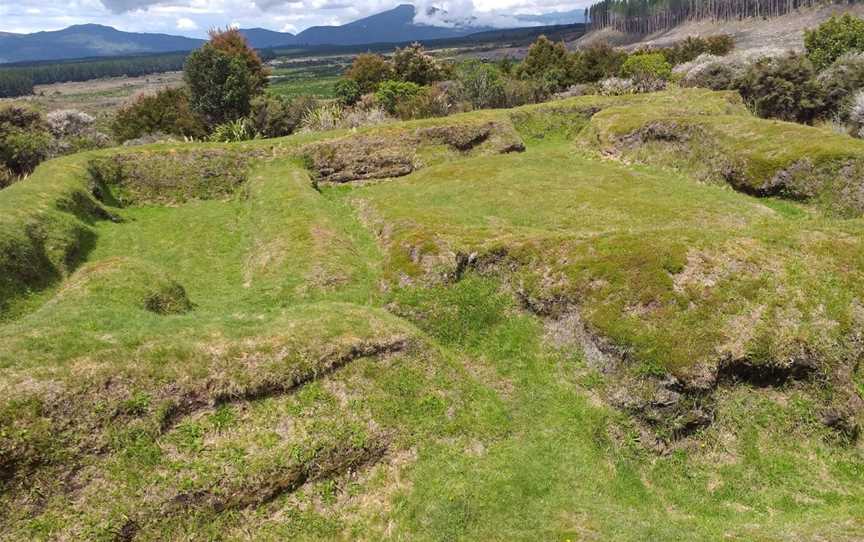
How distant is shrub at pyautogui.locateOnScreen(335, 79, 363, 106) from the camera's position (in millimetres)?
76438

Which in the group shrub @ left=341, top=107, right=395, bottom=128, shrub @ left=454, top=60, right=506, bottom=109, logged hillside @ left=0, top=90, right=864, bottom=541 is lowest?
logged hillside @ left=0, top=90, right=864, bottom=541

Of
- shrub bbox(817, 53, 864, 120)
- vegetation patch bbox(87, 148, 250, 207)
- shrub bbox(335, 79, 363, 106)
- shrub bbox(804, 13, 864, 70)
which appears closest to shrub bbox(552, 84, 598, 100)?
shrub bbox(817, 53, 864, 120)

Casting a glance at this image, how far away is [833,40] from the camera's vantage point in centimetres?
7650

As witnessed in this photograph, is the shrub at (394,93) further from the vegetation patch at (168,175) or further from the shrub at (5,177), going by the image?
the shrub at (5,177)

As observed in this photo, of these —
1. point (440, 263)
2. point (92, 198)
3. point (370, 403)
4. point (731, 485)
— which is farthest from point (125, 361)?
point (92, 198)

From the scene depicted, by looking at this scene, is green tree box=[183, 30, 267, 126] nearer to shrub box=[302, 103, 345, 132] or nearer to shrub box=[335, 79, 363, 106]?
shrub box=[302, 103, 345, 132]

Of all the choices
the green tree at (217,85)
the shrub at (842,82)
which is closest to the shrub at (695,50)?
the shrub at (842,82)

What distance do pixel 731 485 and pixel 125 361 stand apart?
16249 millimetres

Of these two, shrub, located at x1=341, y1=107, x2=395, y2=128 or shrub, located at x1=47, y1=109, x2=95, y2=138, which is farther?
shrub, located at x1=47, y1=109, x2=95, y2=138

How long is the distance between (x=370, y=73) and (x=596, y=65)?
37.0m

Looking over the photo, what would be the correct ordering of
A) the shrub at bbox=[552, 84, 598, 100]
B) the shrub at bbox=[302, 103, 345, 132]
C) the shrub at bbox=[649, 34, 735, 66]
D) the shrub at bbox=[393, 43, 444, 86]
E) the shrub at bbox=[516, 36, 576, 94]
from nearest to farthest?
the shrub at bbox=[302, 103, 345, 132] < the shrub at bbox=[552, 84, 598, 100] < the shrub at bbox=[393, 43, 444, 86] < the shrub at bbox=[516, 36, 576, 94] < the shrub at bbox=[649, 34, 735, 66]

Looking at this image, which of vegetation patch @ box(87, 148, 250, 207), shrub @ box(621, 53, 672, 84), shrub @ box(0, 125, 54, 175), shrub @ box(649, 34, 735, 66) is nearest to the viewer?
vegetation patch @ box(87, 148, 250, 207)

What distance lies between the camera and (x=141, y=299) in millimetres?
19484

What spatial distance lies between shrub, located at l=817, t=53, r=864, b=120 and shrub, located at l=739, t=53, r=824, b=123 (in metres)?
1.05
